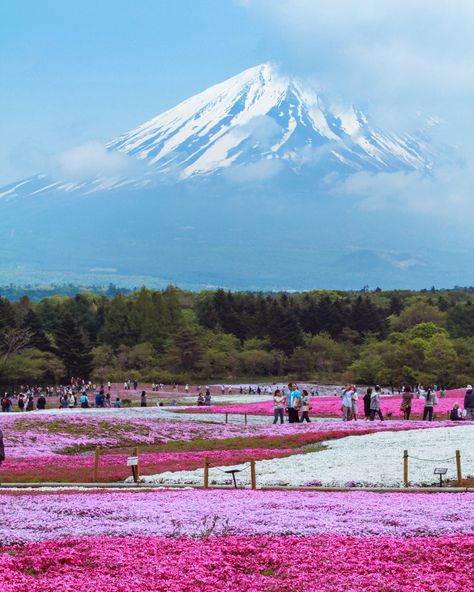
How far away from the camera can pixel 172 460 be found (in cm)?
3453

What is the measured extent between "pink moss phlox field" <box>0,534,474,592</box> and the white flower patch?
10.3 meters

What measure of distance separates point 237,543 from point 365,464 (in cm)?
1474

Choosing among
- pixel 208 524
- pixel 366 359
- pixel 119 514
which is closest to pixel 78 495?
pixel 119 514

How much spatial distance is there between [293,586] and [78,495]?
10.6 metres

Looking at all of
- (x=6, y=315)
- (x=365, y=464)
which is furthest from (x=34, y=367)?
(x=365, y=464)

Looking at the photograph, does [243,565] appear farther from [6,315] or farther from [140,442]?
[6,315]

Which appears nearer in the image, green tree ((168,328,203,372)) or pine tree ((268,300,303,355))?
green tree ((168,328,203,372))

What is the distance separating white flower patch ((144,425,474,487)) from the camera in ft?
89.4

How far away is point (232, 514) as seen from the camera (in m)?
19.3

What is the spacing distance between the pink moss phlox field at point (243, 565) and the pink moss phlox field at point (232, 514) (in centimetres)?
77

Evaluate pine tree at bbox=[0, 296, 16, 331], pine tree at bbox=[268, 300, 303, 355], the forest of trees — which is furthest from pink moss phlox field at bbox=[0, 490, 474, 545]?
pine tree at bbox=[268, 300, 303, 355]

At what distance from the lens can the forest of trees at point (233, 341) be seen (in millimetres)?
109062

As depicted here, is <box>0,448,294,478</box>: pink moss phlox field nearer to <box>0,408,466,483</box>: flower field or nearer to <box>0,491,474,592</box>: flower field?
<box>0,408,466,483</box>: flower field

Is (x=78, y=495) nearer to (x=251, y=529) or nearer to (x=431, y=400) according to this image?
(x=251, y=529)
